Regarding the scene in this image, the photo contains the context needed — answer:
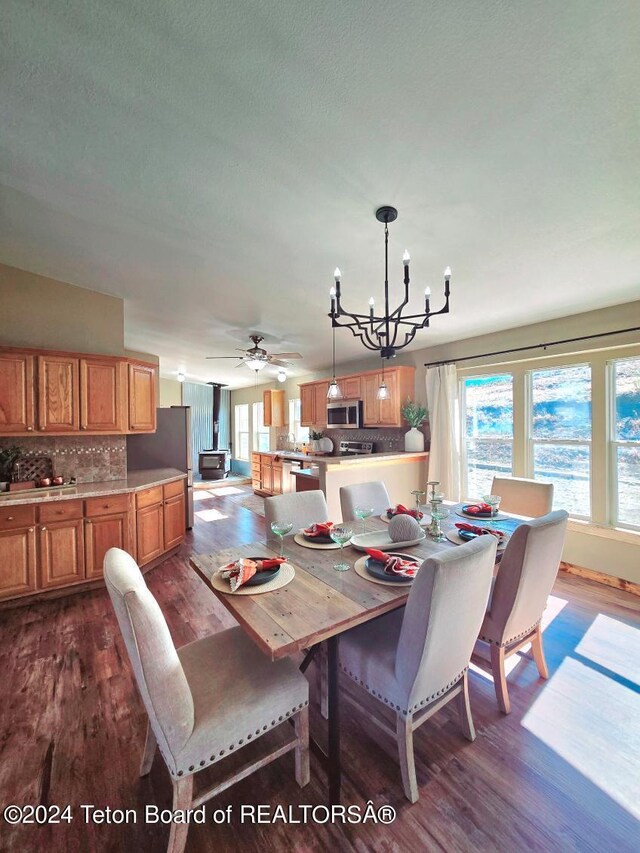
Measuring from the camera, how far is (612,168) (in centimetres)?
155

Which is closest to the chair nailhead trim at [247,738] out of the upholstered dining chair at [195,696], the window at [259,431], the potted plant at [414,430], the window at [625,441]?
the upholstered dining chair at [195,696]

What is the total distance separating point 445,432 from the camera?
4.34 meters

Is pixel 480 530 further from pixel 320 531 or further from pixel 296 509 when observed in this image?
pixel 296 509

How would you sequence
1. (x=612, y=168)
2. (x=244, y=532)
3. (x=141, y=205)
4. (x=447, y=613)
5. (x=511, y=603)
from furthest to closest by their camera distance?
(x=244, y=532) < (x=141, y=205) < (x=511, y=603) < (x=612, y=168) < (x=447, y=613)

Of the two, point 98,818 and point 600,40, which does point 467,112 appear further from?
point 98,818

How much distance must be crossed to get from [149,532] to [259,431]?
5.64m

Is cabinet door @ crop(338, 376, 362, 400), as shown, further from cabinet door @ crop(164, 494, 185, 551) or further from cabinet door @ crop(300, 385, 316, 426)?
cabinet door @ crop(164, 494, 185, 551)

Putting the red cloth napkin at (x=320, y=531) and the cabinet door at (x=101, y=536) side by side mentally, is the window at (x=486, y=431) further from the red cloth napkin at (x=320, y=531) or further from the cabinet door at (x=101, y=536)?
the cabinet door at (x=101, y=536)

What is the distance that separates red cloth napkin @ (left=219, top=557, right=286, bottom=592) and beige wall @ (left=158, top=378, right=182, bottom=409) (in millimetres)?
8450

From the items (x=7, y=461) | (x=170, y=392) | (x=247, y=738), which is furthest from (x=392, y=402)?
(x=170, y=392)

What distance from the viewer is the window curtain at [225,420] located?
32.3 ft

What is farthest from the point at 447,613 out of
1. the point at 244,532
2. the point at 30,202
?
the point at 244,532

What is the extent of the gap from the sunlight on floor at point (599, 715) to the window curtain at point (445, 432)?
214 centimetres

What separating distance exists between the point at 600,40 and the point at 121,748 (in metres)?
3.27
